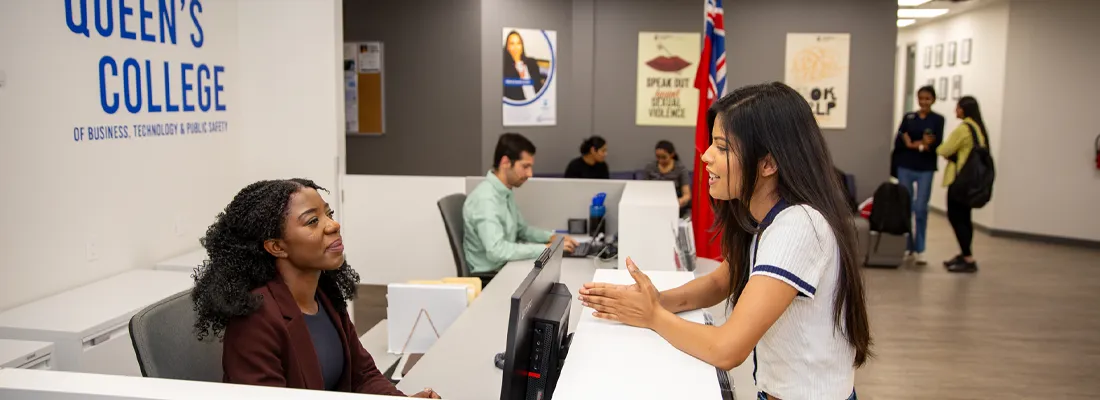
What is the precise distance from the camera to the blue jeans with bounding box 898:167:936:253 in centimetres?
820

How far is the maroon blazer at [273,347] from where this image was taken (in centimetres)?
192

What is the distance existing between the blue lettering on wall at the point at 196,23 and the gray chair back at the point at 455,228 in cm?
146

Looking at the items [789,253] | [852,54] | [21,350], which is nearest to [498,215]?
[21,350]

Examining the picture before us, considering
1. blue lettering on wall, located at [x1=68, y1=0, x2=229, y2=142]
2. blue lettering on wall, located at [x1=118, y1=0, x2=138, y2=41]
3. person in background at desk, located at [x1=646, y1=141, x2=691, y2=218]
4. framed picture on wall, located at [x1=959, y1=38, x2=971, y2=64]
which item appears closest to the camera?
blue lettering on wall, located at [x1=68, y1=0, x2=229, y2=142]

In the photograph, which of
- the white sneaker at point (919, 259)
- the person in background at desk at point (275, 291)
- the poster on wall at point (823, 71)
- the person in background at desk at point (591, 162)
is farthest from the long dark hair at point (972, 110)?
→ the person in background at desk at point (275, 291)

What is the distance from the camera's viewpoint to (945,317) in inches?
244

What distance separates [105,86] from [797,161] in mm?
3152

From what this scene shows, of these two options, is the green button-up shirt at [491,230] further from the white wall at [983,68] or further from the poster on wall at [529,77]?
the white wall at [983,68]

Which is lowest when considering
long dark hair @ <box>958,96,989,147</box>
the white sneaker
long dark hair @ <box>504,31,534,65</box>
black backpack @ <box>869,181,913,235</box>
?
the white sneaker

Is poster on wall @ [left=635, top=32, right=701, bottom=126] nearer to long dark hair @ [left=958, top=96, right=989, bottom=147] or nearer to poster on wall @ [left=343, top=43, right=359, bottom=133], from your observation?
long dark hair @ [left=958, top=96, right=989, bottom=147]

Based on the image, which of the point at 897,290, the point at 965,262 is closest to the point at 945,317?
the point at 897,290

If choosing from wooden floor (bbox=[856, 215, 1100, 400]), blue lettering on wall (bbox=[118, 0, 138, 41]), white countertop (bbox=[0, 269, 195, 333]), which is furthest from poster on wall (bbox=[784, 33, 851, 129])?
white countertop (bbox=[0, 269, 195, 333])

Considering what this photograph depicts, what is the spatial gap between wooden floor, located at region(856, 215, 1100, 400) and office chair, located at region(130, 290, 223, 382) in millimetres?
3341

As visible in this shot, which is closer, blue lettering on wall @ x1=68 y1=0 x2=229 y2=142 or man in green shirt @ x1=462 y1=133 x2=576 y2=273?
blue lettering on wall @ x1=68 y1=0 x2=229 y2=142
